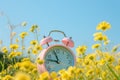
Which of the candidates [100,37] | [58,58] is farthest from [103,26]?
[58,58]

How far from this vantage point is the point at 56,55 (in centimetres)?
312

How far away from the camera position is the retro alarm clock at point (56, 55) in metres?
2.90

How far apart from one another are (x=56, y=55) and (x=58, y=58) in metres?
0.03

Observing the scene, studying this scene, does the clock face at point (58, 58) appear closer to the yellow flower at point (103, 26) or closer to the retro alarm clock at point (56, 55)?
the retro alarm clock at point (56, 55)

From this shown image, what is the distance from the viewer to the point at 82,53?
2.62m

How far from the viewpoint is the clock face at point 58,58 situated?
2947 mm

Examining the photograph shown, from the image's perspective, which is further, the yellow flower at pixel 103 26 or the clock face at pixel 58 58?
the clock face at pixel 58 58

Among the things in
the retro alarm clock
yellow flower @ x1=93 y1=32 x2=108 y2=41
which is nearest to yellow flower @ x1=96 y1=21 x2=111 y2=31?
yellow flower @ x1=93 y1=32 x2=108 y2=41

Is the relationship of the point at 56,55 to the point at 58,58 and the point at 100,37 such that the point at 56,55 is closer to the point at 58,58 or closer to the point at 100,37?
the point at 58,58

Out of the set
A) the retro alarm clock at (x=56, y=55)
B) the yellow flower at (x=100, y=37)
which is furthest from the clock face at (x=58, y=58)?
the yellow flower at (x=100, y=37)

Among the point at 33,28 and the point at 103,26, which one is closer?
the point at 103,26

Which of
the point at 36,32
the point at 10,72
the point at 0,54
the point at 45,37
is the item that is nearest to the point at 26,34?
the point at 36,32

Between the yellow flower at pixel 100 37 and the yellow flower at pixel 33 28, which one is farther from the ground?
the yellow flower at pixel 33 28

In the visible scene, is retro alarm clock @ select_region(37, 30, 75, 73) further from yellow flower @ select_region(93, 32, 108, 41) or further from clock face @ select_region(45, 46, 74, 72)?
yellow flower @ select_region(93, 32, 108, 41)
